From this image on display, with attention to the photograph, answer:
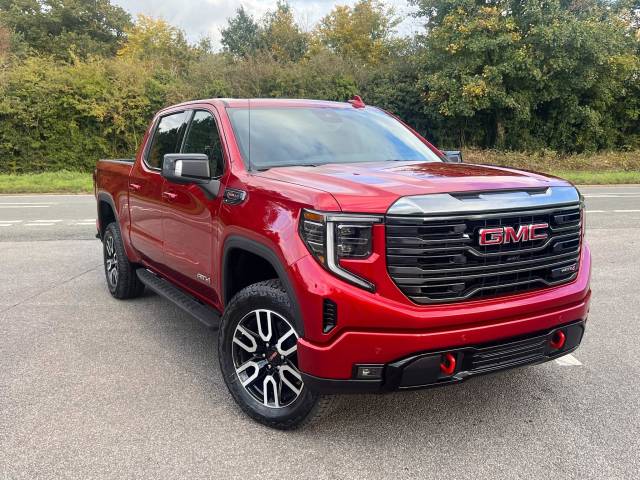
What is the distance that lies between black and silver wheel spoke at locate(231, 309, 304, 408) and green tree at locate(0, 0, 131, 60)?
49.7 meters

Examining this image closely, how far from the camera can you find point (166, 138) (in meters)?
4.76

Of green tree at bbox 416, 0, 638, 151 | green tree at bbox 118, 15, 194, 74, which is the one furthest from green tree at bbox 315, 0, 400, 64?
green tree at bbox 416, 0, 638, 151

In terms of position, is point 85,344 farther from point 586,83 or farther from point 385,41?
point 385,41

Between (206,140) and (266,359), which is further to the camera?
(206,140)

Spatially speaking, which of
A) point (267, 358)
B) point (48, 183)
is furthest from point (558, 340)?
point (48, 183)

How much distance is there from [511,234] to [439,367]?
0.75 meters

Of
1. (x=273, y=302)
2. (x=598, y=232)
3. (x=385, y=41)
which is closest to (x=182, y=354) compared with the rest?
(x=273, y=302)

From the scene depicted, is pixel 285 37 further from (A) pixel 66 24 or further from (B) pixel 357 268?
(B) pixel 357 268

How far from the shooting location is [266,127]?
384 centimetres

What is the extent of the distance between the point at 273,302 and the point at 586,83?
77.6 ft

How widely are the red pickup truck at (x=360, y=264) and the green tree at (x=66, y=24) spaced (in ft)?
161

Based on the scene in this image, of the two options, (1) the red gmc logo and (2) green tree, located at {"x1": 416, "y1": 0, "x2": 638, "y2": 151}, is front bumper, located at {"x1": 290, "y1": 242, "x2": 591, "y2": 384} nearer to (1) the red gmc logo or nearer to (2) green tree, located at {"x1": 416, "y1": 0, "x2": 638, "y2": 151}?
(1) the red gmc logo

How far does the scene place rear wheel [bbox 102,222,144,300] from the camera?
5438 mm

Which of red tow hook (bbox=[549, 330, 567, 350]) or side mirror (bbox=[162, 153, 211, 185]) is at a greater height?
side mirror (bbox=[162, 153, 211, 185])
